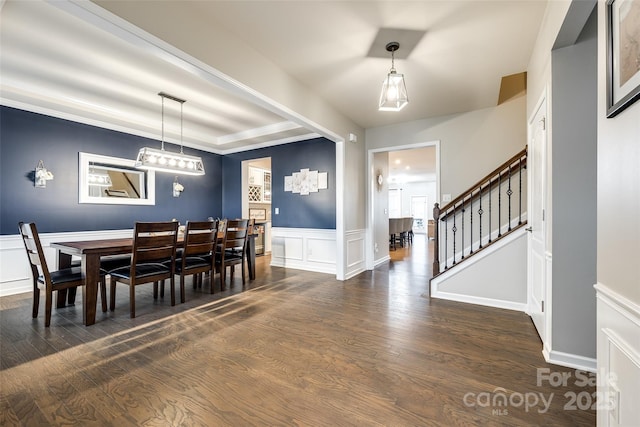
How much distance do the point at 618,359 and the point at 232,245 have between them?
145 inches

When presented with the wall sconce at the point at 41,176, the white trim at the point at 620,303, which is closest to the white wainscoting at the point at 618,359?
the white trim at the point at 620,303

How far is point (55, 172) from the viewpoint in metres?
3.87

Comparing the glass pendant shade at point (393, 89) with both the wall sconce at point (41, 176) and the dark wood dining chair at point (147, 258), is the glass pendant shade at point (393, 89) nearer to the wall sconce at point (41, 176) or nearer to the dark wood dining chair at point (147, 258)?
the dark wood dining chair at point (147, 258)

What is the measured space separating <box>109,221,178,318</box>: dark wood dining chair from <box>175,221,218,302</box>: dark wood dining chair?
135 millimetres

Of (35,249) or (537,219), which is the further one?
(35,249)

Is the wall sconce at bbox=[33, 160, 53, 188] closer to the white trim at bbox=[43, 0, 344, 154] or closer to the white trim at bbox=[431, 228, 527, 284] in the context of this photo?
the white trim at bbox=[43, 0, 344, 154]

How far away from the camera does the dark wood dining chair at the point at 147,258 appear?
8.86 ft

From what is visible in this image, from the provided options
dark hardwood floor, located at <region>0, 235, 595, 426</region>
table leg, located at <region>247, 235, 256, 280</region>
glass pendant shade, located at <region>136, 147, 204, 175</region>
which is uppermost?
glass pendant shade, located at <region>136, 147, 204, 175</region>

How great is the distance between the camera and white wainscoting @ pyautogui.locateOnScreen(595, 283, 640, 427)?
0.88 metres

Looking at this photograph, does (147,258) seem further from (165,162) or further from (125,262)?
(165,162)

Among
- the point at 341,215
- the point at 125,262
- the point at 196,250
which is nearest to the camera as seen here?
the point at 125,262

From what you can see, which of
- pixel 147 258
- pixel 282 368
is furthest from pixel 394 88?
pixel 147 258

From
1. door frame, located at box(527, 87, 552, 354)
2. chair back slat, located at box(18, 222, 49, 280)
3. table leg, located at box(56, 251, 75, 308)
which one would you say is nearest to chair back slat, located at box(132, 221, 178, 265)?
chair back slat, located at box(18, 222, 49, 280)

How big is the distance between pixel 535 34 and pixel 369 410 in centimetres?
326
